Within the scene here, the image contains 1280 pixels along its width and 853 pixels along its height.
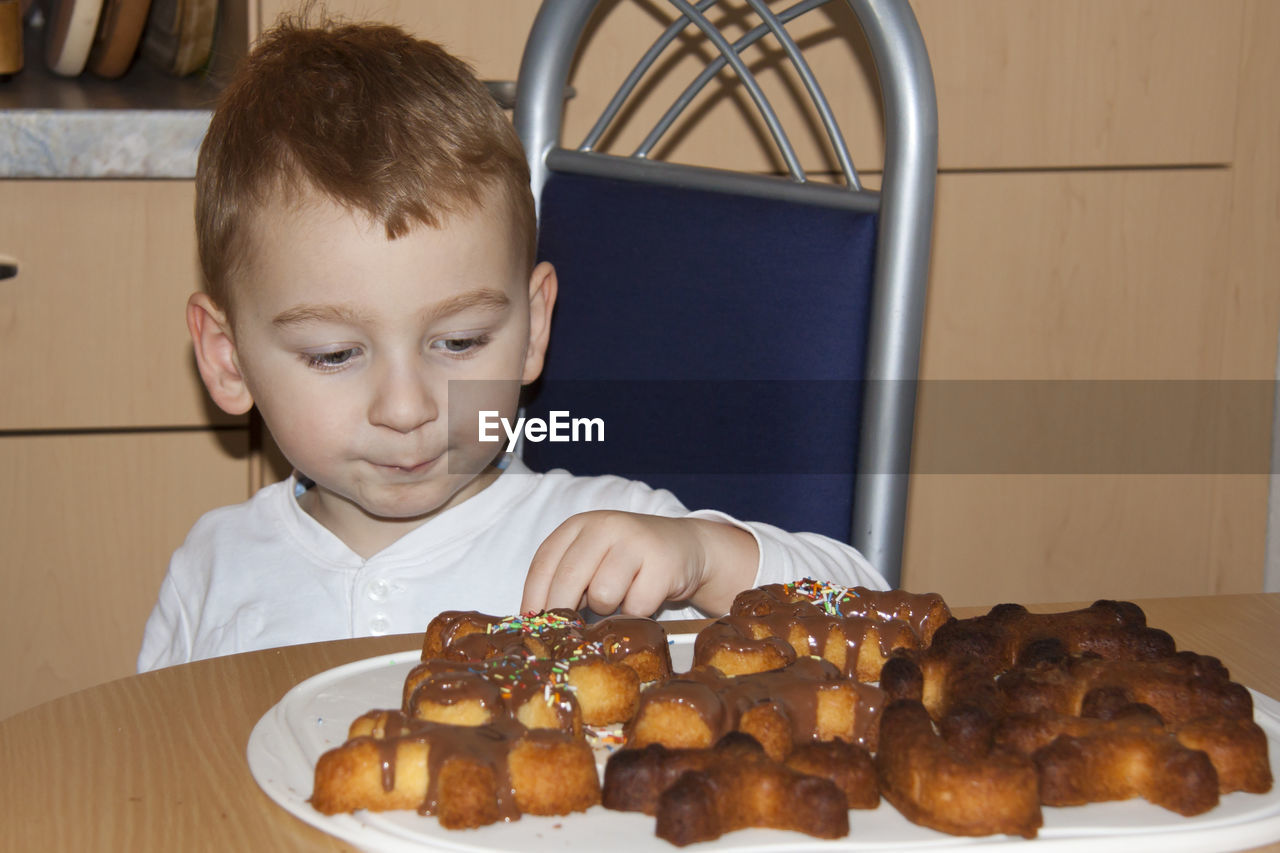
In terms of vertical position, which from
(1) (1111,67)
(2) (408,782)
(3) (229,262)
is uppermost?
(1) (1111,67)

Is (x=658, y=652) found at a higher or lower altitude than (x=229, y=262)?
lower

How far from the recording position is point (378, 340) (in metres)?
1.04

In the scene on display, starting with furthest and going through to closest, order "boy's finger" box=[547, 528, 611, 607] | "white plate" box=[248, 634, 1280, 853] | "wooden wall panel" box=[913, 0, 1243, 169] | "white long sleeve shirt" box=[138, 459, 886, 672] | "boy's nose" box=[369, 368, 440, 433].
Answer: "wooden wall panel" box=[913, 0, 1243, 169] → "white long sleeve shirt" box=[138, 459, 886, 672] → "boy's nose" box=[369, 368, 440, 433] → "boy's finger" box=[547, 528, 611, 607] → "white plate" box=[248, 634, 1280, 853]

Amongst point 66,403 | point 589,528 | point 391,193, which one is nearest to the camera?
point 589,528

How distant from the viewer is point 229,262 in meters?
1.14

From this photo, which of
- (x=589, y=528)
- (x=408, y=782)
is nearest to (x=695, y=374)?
(x=589, y=528)

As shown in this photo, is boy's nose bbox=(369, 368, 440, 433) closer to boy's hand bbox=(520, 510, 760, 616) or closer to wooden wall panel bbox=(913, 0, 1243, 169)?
boy's hand bbox=(520, 510, 760, 616)

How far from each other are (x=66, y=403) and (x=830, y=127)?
988 millimetres

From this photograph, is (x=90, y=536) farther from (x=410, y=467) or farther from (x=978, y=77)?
(x=978, y=77)

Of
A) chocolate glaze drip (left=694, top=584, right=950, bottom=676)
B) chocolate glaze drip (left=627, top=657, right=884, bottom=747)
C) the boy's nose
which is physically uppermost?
the boy's nose

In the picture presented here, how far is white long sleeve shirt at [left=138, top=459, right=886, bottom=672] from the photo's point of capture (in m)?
1.18

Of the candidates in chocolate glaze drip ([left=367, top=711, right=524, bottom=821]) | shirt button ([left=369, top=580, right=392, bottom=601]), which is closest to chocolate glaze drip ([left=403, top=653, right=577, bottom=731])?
chocolate glaze drip ([left=367, top=711, right=524, bottom=821])

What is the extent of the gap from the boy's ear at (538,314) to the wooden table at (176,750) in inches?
18.7

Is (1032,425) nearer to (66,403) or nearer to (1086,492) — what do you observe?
(1086,492)
